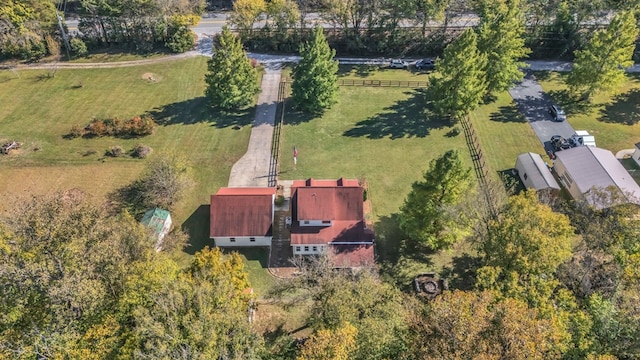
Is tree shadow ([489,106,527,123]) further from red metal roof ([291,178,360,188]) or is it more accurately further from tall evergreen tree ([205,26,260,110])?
tall evergreen tree ([205,26,260,110])

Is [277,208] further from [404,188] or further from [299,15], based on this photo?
[299,15]

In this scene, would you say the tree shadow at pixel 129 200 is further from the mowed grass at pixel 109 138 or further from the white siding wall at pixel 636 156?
the white siding wall at pixel 636 156

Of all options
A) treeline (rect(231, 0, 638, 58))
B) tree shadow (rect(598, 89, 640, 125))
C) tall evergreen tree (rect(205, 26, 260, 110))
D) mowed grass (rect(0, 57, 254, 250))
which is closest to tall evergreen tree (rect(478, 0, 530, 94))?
treeline (rect(231, 0, 638, 58))

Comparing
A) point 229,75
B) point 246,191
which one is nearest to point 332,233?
point 246,191

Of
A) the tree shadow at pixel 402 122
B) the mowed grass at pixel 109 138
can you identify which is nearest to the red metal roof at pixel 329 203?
the mowed grass at pixel 109 138

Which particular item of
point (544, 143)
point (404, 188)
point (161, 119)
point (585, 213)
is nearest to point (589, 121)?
point (544, 143)

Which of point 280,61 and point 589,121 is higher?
point 280,61
